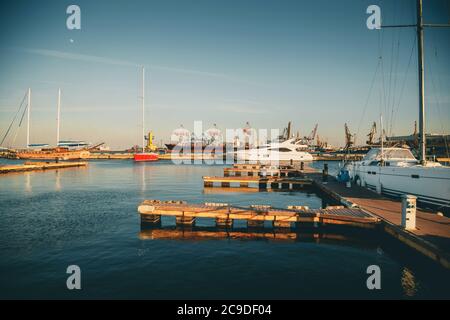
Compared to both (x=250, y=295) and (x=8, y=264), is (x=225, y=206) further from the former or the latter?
(x=8, y=264)

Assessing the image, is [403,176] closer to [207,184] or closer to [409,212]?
[409,212]

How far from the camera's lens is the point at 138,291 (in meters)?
9.34

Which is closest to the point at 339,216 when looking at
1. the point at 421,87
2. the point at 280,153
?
the point at 421,87

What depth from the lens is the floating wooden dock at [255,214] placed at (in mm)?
14727

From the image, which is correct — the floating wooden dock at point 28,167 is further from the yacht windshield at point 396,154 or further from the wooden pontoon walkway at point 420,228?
the yacht windshield at point 396,154

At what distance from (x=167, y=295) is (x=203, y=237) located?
20.0ft

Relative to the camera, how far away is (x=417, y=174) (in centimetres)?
1684

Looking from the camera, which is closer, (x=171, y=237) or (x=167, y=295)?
(x=167, y=295)

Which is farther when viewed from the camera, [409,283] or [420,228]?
[420,228]

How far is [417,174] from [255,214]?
1038 cm

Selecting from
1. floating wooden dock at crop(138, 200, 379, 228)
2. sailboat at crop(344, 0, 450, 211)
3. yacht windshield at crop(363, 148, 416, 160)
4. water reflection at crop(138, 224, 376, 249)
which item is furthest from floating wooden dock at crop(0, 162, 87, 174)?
yacht windshield at crop(363, 148, 416, 160)

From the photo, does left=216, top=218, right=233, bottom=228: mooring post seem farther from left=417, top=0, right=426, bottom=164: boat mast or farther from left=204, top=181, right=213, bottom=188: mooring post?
left=204, top=181, right=213, bottom=188: mooring post
